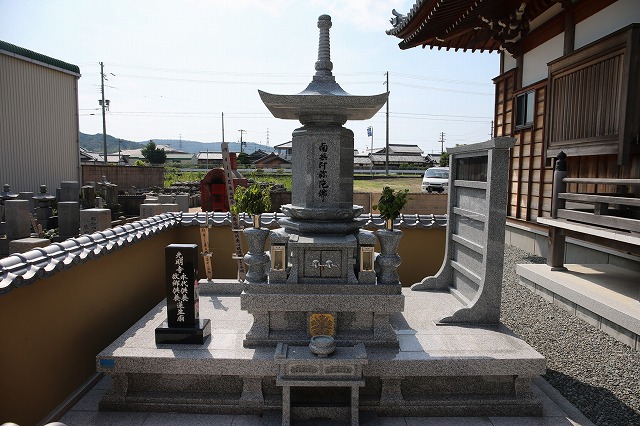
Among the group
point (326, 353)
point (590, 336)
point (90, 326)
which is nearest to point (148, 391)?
point (90, 326)

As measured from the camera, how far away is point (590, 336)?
7.61m

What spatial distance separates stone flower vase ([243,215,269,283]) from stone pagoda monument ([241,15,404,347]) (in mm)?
118

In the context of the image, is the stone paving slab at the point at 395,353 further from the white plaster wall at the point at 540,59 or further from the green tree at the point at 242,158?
the green tree at the point at 242,158

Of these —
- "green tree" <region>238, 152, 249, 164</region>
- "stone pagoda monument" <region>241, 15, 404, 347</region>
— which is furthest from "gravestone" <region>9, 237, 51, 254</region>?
"green tree" <region>238, 152, 249, 164</region>

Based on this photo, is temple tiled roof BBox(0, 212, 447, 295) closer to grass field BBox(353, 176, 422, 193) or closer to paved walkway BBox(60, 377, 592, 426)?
paved walkway BBox(60, 377, 592, 426)

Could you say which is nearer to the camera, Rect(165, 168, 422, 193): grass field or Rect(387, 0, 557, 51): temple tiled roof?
Rect(387, 0, 557, 51): temple tiled roof

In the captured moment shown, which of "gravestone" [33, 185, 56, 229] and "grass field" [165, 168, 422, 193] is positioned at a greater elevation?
"grass field" [165, 168, 422, 193]

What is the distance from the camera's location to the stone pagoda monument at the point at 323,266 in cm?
611

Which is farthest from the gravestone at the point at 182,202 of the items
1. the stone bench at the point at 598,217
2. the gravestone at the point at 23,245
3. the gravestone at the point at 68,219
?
the stone bench at the point at 598,217

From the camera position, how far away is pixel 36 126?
71.7ft

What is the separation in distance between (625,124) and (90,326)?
34.7 ft

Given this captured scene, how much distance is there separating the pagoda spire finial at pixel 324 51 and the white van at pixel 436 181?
20988 mm

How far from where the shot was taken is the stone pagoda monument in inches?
241

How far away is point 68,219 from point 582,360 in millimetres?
15389
